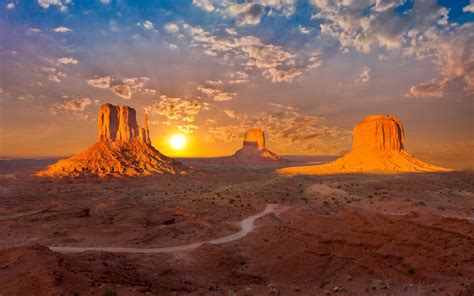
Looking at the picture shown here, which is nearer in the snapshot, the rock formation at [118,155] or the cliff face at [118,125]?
the rock formation at [118,155]

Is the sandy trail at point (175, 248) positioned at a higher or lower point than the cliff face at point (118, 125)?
lower

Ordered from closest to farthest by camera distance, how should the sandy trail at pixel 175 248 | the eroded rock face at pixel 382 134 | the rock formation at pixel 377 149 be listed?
the sandy trail at pixel 175 248 → the rock formation at pixel 377 149 → the eroded rock face at pixel 382 134

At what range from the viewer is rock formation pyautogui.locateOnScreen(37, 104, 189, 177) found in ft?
357

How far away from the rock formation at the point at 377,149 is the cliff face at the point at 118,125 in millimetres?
75437

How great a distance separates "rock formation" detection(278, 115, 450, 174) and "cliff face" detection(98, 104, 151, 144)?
247 feet

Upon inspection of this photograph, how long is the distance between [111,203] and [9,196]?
3079cm

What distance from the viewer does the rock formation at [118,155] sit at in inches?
4279

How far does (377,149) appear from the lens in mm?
113500

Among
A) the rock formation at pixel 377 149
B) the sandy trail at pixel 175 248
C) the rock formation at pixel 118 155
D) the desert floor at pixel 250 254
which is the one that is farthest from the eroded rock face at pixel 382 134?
the sandy trail at pixel 175 248

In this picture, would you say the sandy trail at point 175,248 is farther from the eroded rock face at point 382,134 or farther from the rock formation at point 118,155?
the eroded rock face at point 382,134

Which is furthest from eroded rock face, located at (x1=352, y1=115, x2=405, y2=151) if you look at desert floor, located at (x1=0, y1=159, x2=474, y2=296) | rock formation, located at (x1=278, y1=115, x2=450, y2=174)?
desert floor, located at (x1=0, y1=159, x2=474, y2=296)

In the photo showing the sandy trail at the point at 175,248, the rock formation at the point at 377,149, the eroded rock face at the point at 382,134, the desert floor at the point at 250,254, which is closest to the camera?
the desert floor at the point at 250,254

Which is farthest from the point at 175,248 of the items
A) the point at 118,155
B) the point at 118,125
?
the point at 118,125

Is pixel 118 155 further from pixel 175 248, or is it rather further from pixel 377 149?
pixel 175 248
